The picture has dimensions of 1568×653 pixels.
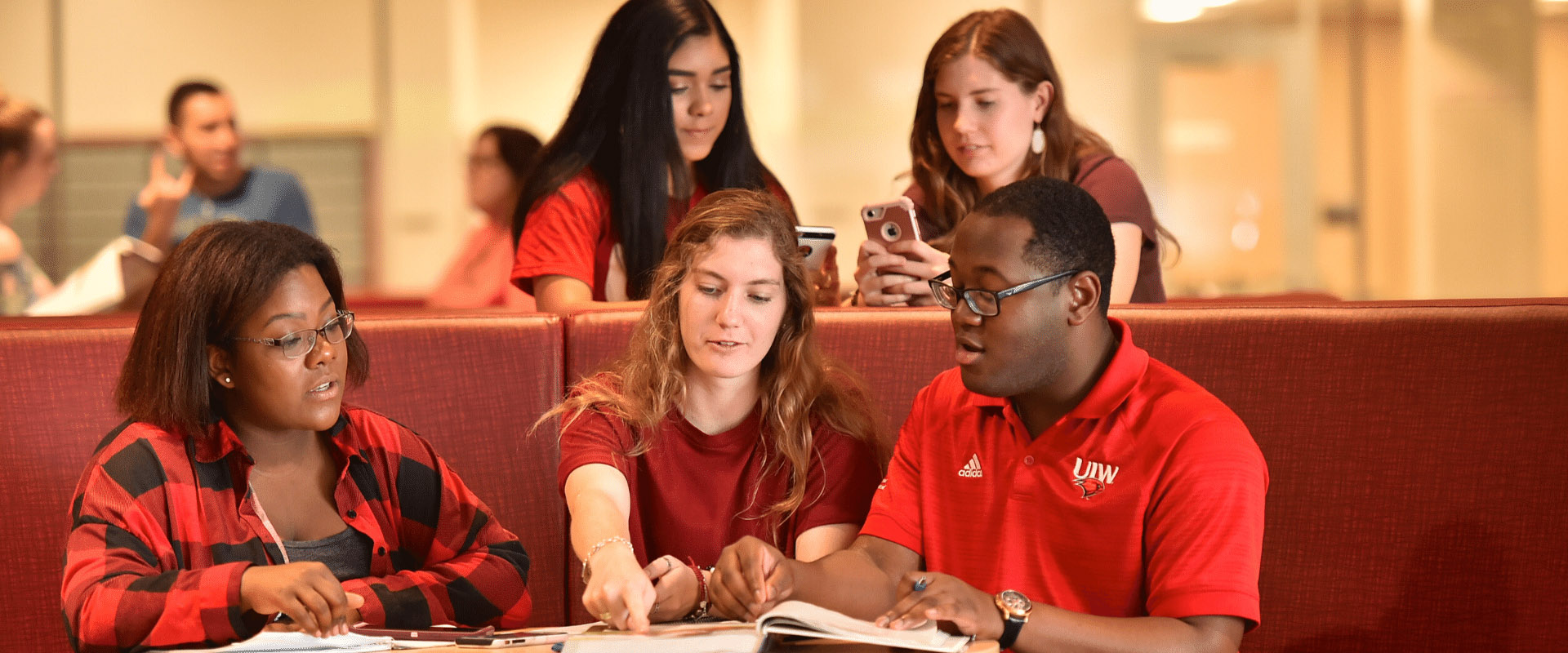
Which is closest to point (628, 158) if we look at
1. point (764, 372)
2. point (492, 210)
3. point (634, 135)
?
point (634, 135)

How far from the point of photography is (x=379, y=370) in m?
2.56

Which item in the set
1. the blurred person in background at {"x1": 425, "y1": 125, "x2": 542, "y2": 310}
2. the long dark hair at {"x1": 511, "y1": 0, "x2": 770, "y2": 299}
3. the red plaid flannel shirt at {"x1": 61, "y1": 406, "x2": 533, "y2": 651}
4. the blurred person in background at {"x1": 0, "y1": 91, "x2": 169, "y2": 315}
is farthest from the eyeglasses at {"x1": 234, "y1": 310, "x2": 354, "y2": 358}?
the blurred person in background at {"x1": 425, "y1": 125, "x2": 542, "y2": 310}

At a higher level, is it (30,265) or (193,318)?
(30,265)

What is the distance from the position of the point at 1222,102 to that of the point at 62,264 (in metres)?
6.11

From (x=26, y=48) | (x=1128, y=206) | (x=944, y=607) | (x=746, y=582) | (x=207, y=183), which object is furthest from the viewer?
(x=26, y=48)

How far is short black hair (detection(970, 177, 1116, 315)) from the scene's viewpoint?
187cm

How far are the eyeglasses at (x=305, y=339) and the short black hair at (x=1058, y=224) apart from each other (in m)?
0.95

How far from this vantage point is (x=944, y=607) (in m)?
1.58

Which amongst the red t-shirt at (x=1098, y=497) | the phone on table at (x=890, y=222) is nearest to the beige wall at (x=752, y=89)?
the phone on table at (x=890, y=222)

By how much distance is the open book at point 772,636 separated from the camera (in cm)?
146

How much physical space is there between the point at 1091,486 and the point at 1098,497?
0.07 feet

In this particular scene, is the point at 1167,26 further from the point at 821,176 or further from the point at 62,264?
the point at 62,264

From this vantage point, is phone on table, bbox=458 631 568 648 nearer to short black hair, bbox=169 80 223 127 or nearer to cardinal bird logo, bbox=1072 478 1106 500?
cardinal bird logo, bbox=1072 478 1106 500

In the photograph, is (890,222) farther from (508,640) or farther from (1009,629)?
(508,640)
